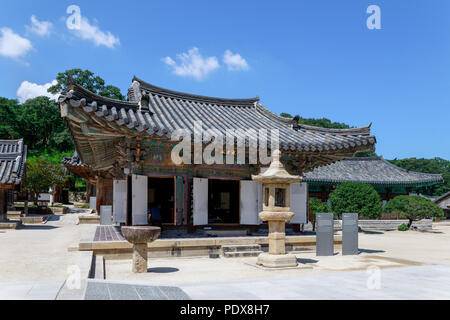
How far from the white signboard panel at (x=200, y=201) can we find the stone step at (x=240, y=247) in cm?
155

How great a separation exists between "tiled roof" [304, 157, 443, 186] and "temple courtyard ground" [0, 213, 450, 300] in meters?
22.6

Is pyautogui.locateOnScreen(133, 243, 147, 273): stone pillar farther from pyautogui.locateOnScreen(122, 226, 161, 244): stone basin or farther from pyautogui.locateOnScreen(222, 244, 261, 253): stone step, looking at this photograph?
pyautogui.locateOnScreen(222, 244, 261, 253): stone step

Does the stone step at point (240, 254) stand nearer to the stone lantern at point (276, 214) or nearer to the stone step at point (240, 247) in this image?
the stone step at point (240, 247)

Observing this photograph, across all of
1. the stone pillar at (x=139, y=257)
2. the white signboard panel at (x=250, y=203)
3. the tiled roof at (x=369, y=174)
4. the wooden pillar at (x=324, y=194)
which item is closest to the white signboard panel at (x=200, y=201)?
the white signboard panel at (x=250, y=203)

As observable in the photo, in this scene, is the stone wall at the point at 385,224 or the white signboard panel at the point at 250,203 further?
the stone wall at the point at 385,224

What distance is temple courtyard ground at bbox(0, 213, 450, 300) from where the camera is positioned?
224 inches

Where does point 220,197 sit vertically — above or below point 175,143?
below

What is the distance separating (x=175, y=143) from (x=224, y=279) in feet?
16.6

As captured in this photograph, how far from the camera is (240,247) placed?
1186 centimetres

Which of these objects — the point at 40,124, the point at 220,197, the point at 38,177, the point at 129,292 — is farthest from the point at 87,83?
the point at 129,292

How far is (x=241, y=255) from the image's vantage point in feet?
38.3

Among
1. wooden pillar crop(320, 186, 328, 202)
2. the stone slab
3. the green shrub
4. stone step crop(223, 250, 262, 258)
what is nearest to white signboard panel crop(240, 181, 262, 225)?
stone step crop(223, 250, 262, 258)

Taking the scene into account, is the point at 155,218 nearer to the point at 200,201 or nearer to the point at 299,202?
the point at 200,201

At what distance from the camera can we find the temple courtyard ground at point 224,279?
224 inches
